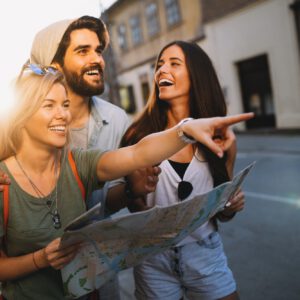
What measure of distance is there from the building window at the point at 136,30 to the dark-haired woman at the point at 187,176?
1810 cm

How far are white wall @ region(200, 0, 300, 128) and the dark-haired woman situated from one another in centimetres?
1069

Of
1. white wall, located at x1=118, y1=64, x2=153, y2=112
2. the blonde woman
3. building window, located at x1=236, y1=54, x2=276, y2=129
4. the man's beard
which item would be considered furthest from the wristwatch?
white wall, located at x1=118, y1=64, x2=153, y2=112

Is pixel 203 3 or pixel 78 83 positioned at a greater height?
pixel 203 3

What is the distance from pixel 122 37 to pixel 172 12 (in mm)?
5376

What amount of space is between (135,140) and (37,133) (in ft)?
2.03

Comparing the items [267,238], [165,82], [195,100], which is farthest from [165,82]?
[267,238]

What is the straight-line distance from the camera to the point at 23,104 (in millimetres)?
1507

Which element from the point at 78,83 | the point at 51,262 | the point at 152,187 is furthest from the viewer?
the point at 78,83

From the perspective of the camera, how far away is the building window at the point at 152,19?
1770cm

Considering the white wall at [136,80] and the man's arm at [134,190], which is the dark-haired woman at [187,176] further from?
the white wall at [136,80]

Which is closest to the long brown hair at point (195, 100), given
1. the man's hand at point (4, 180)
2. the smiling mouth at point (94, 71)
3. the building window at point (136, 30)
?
the smiling mouth at point (94, 71)

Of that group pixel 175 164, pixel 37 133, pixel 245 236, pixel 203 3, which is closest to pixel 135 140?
pixel 175 164

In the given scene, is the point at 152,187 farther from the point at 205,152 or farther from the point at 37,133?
the point at 37,133

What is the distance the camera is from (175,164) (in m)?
1.91
